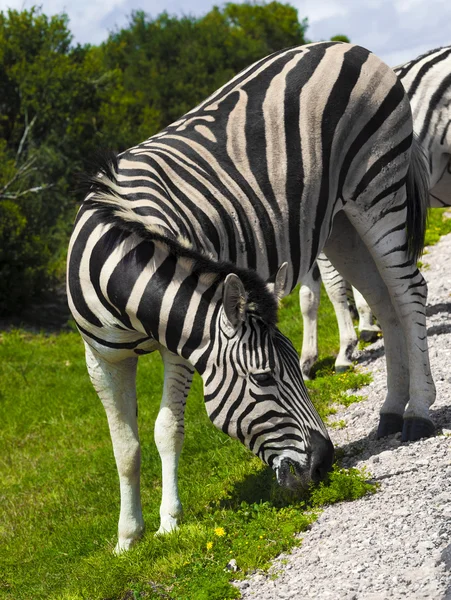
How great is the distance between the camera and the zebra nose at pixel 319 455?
4875 millimetres

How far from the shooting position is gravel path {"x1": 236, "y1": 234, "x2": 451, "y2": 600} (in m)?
3.92

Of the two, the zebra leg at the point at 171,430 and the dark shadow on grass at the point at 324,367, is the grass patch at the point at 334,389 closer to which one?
the dark shadow on grass at the point at 324,367

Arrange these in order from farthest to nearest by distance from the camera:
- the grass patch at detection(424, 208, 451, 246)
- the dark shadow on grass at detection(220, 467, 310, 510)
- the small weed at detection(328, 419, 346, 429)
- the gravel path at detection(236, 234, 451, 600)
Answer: the grass patch at detection(424, 208, 451, 246)
the small weed at detection(328, 419, 346, 429)
the dark shadow on grass at detection(220, 467, 310, 510)
the gravel path at detection(236, 234, 451, 600)

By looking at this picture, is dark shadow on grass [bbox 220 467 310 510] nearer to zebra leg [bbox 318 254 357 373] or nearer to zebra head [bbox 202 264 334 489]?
zebra head [bbox 202 264 334 489]

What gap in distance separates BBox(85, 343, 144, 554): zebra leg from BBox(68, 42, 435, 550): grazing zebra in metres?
0.01

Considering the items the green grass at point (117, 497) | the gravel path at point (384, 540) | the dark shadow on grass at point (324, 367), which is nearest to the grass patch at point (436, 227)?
the green grass at point (117, 497)

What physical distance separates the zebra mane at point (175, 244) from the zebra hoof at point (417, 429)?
5.69 ft

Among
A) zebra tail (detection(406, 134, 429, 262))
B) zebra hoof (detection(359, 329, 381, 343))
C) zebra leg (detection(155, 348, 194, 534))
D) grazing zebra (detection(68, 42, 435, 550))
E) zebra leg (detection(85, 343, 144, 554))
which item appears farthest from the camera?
zebra hoof (detection(359, 329, 381, 343))

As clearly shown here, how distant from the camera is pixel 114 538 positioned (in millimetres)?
5824

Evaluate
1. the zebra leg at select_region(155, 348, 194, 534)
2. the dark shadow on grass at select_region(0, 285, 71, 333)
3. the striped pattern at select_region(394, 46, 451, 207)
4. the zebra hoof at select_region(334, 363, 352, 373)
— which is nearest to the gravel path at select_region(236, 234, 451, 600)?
the zebra leg at select_region(155, 348, 194, 534)

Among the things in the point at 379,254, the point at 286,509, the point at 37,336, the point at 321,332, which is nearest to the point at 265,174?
the point at 379,254

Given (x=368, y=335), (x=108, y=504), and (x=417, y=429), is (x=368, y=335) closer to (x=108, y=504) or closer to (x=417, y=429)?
(x=417, y=429)

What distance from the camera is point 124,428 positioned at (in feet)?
18.1

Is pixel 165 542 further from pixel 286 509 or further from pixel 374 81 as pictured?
pixel 374 81
